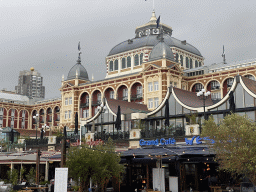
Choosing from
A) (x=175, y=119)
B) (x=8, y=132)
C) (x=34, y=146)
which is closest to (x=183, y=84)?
(x=175, y=119)

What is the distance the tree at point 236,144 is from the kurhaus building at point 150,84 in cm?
1393

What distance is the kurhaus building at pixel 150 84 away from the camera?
42.2m

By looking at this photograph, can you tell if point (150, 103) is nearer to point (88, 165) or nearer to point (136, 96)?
point (136, 96)

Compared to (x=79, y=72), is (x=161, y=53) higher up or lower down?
higher up

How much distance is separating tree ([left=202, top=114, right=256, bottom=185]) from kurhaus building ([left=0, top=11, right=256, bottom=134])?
1393 cm

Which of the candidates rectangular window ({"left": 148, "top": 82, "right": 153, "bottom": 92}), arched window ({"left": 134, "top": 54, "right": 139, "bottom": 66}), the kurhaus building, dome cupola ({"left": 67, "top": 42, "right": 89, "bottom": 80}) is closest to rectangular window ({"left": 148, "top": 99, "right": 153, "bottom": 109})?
the kurhaus building

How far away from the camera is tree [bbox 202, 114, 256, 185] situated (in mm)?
21625

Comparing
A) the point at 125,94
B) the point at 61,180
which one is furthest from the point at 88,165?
the point at 125,94

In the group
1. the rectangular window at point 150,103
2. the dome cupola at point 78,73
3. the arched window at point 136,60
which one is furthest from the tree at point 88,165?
the dome cupola at point 78,73

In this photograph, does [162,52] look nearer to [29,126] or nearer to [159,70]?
[159,70]

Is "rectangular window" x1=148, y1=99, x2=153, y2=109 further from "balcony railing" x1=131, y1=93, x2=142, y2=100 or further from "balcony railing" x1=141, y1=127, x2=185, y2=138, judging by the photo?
"balcony railing" x1=141, y1=127, x2=185, y2=138

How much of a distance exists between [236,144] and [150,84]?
3802 centimetres

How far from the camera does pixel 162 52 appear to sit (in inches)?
2381

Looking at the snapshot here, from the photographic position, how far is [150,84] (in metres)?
60.0
